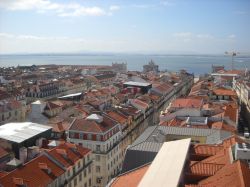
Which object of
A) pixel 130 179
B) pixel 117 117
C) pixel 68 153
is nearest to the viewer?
pixel 130 179

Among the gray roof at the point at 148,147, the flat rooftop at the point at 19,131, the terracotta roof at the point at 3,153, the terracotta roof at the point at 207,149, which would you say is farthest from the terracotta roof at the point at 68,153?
the terracotta roof at the point at 207,149

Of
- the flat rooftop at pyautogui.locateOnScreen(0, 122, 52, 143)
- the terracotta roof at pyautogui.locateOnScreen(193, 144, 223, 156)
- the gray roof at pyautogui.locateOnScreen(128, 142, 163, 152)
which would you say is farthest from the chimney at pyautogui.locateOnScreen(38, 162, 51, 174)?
the terracotta roof at pyautogui.locateOnScreen(193, 144, 223, 156)

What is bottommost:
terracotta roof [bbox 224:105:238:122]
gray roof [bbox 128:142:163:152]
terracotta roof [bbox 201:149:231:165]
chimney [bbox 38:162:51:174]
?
chimney [bbox 38:162:51:174]

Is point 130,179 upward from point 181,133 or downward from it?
downward

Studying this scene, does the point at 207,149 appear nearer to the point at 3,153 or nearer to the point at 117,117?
the point at 3,153

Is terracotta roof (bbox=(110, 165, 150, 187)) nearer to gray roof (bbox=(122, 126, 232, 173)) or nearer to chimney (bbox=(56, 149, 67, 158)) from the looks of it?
gray roof (bbox=(122, 126, 232, 173))

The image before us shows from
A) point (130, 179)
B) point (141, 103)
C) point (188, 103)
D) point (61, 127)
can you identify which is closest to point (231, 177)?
point (130, 179)

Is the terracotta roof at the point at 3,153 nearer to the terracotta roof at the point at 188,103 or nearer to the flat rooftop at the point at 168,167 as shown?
the flat rooftop at the point at 168,167
